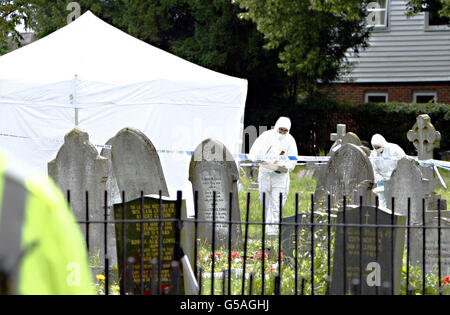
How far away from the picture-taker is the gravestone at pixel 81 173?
8836mm

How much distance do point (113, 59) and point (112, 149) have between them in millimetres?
4290

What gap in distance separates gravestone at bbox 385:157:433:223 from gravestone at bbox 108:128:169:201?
2971 mm

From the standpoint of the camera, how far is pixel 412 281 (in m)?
6.64

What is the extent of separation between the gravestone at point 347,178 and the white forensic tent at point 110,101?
273 centimetres

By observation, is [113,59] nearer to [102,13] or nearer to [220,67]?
[220,67]

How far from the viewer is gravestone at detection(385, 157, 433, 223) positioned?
9555mm

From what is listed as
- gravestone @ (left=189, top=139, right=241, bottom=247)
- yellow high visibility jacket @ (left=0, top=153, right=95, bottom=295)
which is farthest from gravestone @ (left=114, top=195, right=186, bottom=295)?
yellow high visibility jacket @ (left=0, top=153, right=95, bottom=295)

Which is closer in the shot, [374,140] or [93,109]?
[93,109]

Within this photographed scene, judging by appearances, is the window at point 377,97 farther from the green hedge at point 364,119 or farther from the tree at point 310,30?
the tree at point 310,30

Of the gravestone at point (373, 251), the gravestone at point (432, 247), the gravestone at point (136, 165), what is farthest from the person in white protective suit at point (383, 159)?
the gravestone at point (373, 251)

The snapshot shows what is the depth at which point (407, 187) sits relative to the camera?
9.72 metres

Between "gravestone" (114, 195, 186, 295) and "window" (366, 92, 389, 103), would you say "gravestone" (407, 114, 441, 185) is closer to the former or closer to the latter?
"gravestone" (114, 195, 186, 295)
